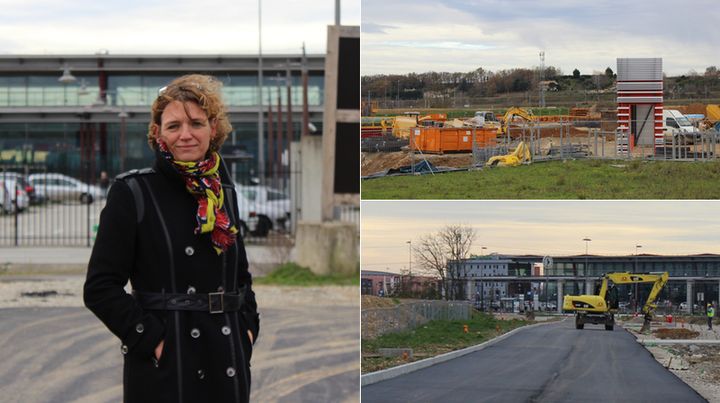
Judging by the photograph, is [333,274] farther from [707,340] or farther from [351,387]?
[707,340]

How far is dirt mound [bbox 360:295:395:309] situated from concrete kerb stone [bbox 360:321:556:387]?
12.4 inches

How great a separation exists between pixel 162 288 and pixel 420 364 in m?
2.16

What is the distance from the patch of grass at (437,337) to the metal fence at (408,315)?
0.10ft

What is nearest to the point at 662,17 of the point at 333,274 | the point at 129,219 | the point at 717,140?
the point at 717,140

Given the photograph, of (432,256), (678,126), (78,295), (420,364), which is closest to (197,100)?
(432,256)

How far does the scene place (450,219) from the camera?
21.3 ft

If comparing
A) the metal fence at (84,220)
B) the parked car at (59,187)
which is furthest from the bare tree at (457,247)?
the parked car at (59,187)

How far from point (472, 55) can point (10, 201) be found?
3728 centimetres

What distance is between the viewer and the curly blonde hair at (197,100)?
480 cm

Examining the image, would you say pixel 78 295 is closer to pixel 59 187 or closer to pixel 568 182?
pixel 568 182

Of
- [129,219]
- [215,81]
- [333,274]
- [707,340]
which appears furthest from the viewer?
[333,274]

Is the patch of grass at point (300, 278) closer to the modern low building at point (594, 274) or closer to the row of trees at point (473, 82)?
the modern low building at point (594, 274)

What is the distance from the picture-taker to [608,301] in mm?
6578

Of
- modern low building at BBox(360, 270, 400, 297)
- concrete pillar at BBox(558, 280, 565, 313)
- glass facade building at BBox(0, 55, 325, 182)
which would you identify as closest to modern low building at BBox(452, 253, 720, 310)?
concrete pillar at BBox(558, 280, 565, 313)
